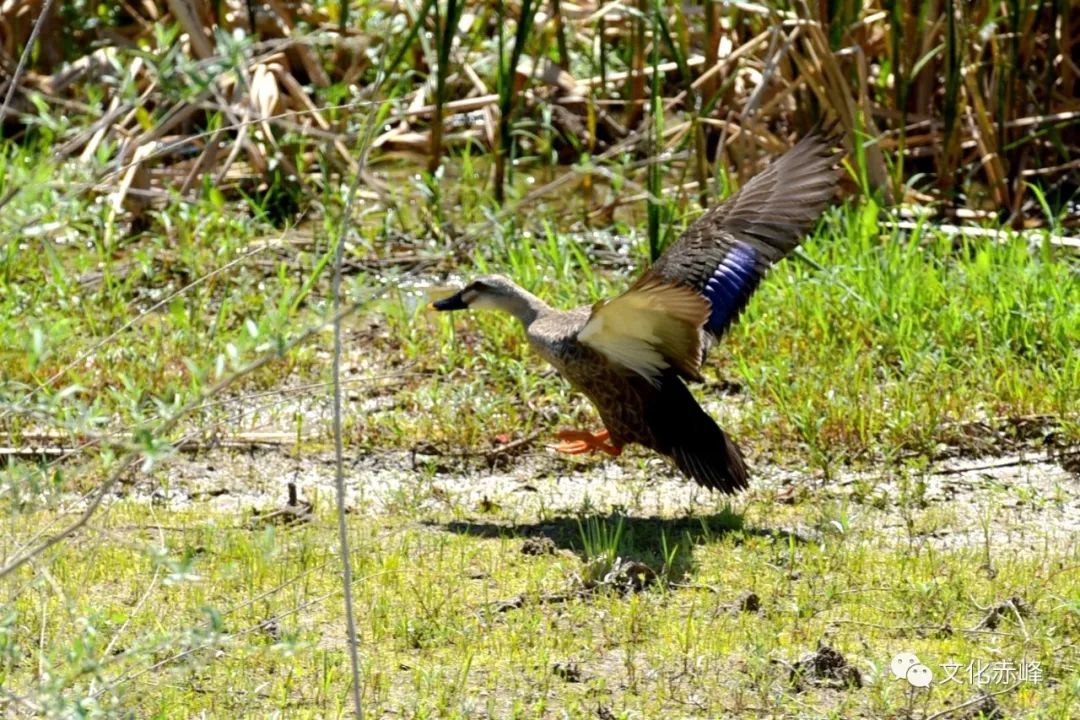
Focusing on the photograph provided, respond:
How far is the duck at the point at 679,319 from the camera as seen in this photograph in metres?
4.87

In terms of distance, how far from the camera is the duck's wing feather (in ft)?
15.2

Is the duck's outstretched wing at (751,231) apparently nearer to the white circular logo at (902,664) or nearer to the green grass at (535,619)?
the green grass at (535,619)

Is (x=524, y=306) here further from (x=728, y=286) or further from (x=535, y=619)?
(x=535, y=619)

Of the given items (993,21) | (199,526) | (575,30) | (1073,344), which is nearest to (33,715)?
(199,526)

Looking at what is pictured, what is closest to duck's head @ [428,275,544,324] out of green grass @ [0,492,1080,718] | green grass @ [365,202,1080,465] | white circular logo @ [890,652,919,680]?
green grass @ [365,202,1080,465]

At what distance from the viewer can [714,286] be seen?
5418 millimetres

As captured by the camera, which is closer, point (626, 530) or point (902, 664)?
point (902, 664)

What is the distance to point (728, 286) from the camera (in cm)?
543

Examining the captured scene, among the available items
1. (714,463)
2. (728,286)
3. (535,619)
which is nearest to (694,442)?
(714,463)

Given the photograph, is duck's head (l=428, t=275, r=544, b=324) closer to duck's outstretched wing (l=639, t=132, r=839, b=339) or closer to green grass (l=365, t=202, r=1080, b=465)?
green grass (l=365, t=202, r=1080, b=465)

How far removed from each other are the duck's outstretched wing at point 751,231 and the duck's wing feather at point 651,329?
1.19 feet

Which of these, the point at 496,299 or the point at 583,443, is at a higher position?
the point at 496,299

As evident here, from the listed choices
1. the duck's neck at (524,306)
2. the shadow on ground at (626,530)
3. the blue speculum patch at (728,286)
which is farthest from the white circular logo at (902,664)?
the duck's neck at (524,306)

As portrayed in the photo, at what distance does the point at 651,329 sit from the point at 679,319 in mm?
158
